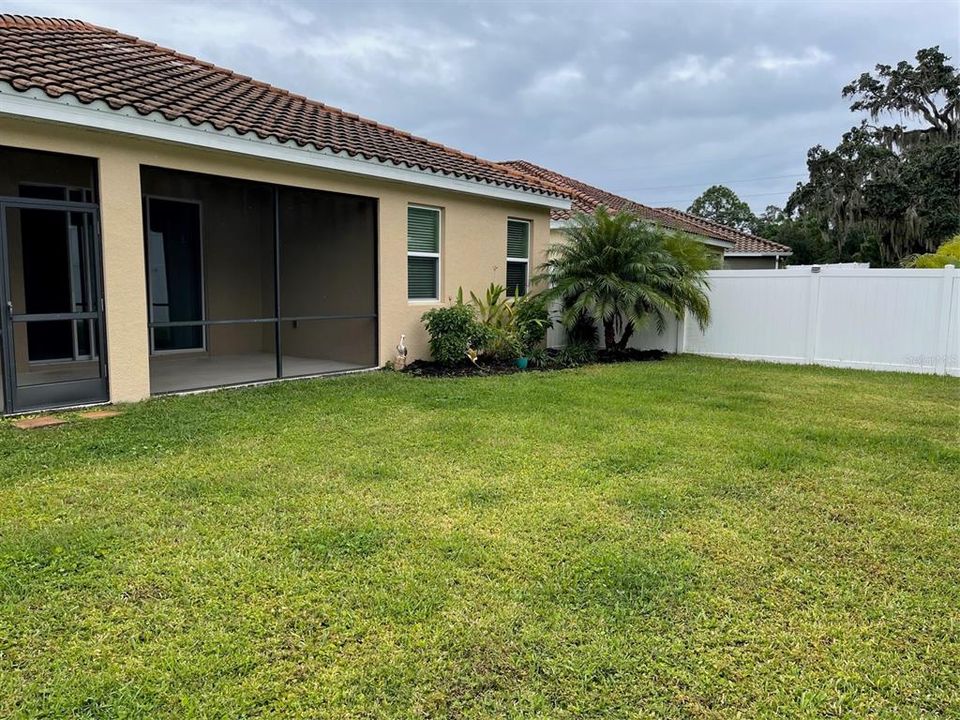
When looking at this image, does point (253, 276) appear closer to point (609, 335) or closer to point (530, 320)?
point (530, 320)

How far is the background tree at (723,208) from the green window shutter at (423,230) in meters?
64.8

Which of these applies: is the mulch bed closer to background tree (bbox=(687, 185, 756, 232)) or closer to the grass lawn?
the grass lawn

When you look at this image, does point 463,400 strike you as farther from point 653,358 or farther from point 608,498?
point 653,358

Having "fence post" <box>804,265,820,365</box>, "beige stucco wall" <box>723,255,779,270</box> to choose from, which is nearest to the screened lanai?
"fence post" <box>804,265,820,365</box>

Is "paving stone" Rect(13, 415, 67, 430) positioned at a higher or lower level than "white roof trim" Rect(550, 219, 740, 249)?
lower

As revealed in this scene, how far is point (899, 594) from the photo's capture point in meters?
3.08

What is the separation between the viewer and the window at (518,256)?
12414mm

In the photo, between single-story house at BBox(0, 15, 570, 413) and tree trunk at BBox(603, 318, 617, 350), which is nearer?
single-story house at BBox(0, 15, 570, 413)

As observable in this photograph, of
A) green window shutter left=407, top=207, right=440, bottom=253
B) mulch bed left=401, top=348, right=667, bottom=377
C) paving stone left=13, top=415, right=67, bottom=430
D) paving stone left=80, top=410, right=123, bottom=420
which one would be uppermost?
green window shutter left=407, top=207, right=440, bottom=253

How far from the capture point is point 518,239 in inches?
497

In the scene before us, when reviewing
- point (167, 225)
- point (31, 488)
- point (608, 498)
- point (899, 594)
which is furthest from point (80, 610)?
Answer: point (167, 225)

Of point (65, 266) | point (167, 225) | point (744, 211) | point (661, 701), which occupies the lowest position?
point (661, 701)

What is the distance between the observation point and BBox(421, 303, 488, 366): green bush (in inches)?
395

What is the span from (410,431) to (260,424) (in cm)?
149
